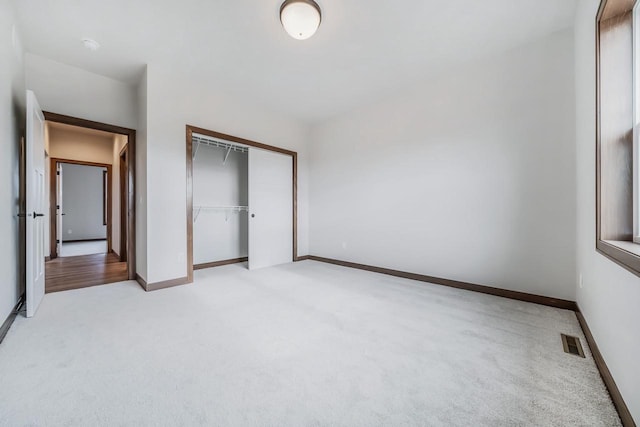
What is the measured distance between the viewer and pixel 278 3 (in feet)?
7.00

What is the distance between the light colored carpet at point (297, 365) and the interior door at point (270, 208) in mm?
1668

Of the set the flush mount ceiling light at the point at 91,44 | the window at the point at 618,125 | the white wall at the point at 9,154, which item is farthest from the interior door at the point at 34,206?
the window at the point at 618,125

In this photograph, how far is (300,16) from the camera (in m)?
2.08

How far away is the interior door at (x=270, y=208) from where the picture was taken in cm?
423

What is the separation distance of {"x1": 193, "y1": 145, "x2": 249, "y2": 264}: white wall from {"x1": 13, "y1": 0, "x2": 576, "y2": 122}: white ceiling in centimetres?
145

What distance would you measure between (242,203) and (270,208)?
2.51ft

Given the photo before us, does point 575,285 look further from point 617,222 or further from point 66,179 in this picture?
point 66,179

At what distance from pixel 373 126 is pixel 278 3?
2.29 m

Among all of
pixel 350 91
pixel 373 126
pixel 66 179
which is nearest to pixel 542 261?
pixel 373 126

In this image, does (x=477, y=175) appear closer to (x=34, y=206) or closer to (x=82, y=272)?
(x=34, y=206)

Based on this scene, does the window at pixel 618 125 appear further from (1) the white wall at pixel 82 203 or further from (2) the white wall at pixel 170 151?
(1) the white wall at pixel 82 203

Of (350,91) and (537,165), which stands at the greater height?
(350,91)

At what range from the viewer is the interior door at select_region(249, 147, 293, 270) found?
423 centimetres

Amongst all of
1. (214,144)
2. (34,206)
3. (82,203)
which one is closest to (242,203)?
(214,144)
